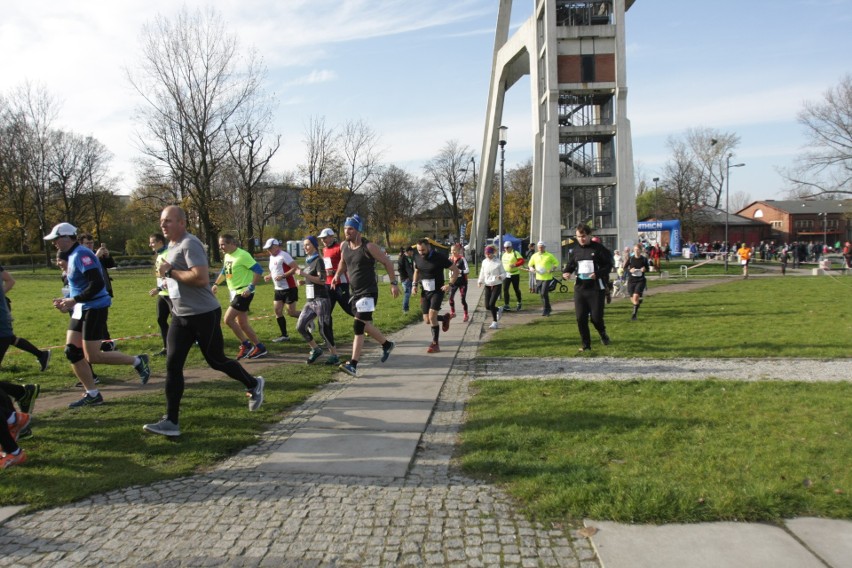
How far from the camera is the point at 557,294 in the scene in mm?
20391

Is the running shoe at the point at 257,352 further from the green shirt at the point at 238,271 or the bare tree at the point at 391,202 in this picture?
the bare tree at the point at 391,202

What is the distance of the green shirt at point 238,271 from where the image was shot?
347 inches

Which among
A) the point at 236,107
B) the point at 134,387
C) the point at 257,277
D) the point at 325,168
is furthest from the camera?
the point at 325,168

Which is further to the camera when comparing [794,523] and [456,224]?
[456,224]

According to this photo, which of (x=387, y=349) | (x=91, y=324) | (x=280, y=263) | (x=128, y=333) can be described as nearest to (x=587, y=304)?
(x=387, y=349)

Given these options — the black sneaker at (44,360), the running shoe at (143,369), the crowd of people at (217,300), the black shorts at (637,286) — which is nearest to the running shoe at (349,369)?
the crowd of people at (217,300)

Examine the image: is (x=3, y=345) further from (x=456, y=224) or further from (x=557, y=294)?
(x=456, y=224)

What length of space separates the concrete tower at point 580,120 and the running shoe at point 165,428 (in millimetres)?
33075

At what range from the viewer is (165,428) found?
5047 millimetres

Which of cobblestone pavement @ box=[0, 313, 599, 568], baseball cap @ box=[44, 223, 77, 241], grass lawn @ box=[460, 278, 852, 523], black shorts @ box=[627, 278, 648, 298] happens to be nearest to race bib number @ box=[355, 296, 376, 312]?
grass lawn @ box=[460, 278, 852, 523]

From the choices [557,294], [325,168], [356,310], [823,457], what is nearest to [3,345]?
[356,310]

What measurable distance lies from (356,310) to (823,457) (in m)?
5.19

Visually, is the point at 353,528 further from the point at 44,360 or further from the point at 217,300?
the point at 44,360

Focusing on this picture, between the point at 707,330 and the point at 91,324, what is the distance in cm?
1052
